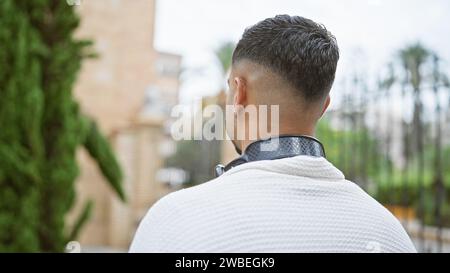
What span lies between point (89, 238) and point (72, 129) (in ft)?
19.2

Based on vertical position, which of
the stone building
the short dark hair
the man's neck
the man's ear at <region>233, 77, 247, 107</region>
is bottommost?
the stone building

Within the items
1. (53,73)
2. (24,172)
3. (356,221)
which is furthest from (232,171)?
(53,73)

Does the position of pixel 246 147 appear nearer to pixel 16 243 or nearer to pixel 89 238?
pixel 16 243

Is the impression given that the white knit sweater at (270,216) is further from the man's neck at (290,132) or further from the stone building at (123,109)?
the stone building at (123,109)

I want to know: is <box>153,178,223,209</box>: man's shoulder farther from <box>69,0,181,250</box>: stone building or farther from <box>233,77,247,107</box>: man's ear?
<box>69,0,181,250</box>: stone building

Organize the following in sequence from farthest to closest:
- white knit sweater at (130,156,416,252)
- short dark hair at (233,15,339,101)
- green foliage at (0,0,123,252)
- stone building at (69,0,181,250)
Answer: stone building at (69,0,181,250) < green foliage at (0,0,123,252) < short dark hair at (233,15,339,101) < white knit sweater at (130,156,416,252)

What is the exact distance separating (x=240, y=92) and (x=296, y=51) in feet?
0.55

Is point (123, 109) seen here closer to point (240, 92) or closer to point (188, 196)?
point (240, 92)

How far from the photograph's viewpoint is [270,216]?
3.21ft

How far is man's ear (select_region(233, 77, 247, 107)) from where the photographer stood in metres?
1.17

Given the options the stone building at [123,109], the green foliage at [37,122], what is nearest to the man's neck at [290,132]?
the green foliage at [37,122]

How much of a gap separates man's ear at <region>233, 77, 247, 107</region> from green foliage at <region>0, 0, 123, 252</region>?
226 cm

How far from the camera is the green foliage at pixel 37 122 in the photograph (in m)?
3.07

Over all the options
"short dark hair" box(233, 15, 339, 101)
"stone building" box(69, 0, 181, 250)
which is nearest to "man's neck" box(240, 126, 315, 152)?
"short dark hair" box(233, 15, 339, 101)
